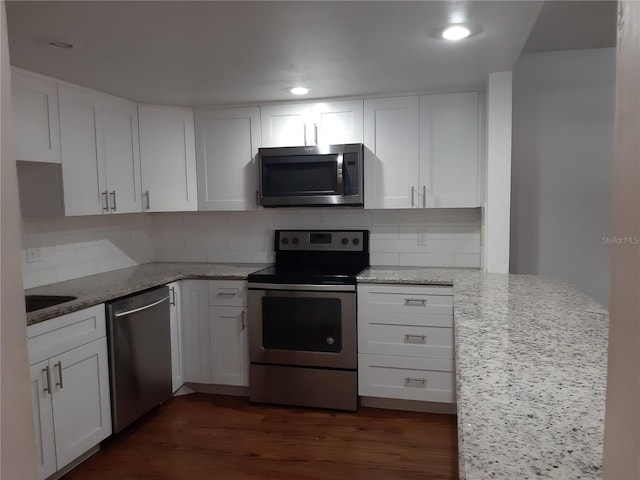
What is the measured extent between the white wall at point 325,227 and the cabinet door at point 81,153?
3.06 ft

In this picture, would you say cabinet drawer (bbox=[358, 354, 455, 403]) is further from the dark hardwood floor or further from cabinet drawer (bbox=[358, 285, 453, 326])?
cabinet drawer (bbox=[358, 285, 453, 326])

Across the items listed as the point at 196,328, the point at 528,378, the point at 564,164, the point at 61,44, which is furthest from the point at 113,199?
the point at 564,164

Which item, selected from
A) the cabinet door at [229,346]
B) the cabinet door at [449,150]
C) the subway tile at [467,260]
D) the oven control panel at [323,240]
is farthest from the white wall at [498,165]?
the cabinet door at [229,346]

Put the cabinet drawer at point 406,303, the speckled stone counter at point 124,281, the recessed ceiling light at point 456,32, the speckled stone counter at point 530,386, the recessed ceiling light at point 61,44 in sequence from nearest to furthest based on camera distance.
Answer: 1. the speckled stone counter at point 530,386
2. the recessed ceiling light at point 456,32
3. the recessed ceiling light at point 61,44
4. the speckled stone counter at point 124,281
5. the cabinet drawer at point 406,303

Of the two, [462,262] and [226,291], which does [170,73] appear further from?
Answer: [462,262]

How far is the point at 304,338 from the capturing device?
3143 millimetres

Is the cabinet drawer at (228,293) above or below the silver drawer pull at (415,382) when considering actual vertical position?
above

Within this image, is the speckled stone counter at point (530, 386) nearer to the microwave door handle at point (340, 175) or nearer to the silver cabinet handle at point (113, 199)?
the microwave door handle at point (340, 175)

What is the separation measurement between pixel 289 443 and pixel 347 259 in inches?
55.6

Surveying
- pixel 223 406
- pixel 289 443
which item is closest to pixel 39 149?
pixel 223 406

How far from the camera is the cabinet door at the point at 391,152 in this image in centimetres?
324

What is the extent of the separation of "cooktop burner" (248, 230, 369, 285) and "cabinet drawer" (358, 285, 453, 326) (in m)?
0.32

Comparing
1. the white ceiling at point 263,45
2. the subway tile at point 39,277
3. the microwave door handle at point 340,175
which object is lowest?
the subway tile at point 39,277

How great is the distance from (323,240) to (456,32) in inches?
75.7
